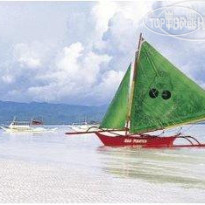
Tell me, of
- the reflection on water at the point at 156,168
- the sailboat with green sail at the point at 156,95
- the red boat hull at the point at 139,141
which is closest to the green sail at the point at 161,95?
the sailboat with green sail at the point at 156,95

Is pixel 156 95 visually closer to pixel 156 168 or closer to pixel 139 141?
pixel 139 141

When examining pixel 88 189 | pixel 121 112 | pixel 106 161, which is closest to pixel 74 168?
pixel 106 161

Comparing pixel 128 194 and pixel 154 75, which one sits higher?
pixel 154 75

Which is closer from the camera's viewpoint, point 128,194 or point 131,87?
point 128,194

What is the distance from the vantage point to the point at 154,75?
34375mm

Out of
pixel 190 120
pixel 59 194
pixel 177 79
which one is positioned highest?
pixel 177 79

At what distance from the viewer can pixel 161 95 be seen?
34125 mm

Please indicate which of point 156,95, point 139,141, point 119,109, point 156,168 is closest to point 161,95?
point 156,95

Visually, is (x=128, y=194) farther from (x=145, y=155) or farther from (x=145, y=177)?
(x=145, y=155)

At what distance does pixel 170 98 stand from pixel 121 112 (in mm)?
3189

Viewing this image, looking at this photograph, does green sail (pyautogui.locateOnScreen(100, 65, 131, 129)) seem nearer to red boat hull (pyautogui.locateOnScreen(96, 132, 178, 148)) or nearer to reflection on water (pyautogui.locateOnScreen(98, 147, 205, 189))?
red boat hull (pyautogui.locateOnScreen(96, 132, 178, 148))

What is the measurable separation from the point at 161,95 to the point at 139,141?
135 inches

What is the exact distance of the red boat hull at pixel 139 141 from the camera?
3516cm

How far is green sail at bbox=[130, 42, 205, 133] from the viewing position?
34.0 metres
